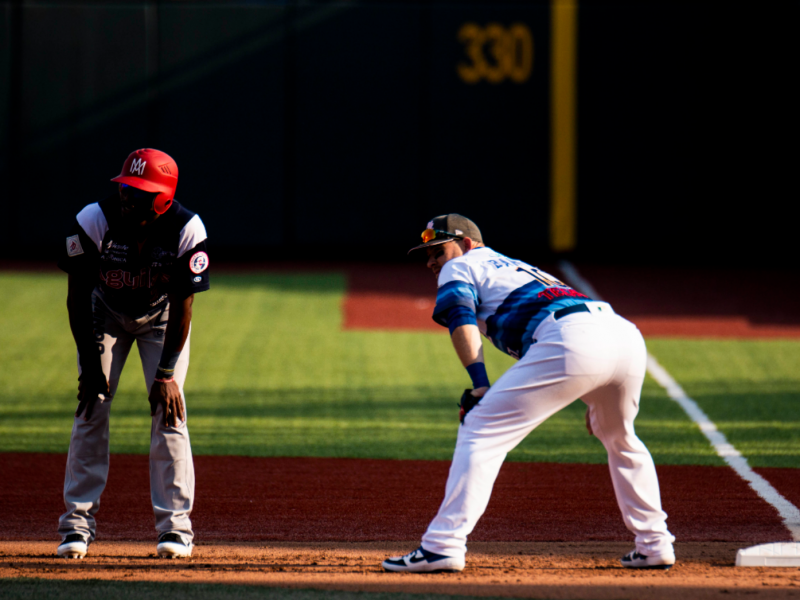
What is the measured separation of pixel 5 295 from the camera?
14.9m

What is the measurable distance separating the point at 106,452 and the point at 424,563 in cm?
185

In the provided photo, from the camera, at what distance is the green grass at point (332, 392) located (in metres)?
7.83

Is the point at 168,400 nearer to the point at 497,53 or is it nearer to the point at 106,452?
the point at 106,452

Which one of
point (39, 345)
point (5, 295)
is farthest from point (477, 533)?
point (5, 295)

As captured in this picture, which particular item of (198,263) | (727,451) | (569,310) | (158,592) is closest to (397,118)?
(727,451)

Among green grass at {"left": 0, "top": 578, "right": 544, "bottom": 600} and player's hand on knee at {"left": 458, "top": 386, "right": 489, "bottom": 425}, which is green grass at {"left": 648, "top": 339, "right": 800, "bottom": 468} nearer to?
player's hand on knee at {"left": 458, "top": 386, "right": 489, "bottom": 425}

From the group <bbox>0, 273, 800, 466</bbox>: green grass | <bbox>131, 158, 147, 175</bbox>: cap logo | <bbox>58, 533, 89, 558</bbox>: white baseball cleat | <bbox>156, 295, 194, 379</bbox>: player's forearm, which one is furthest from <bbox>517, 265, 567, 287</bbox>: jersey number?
<bbox>0, 273, 800, 466</bbox>: green grass

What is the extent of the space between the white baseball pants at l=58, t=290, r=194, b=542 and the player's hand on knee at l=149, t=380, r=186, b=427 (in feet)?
0.17

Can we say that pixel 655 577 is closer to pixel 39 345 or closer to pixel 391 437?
pixel 391 437

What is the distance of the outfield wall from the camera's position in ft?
62.4

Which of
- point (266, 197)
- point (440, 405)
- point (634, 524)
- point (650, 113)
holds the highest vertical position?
point (650, 113)

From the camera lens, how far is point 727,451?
760 centimetres

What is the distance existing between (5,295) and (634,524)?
1303cm

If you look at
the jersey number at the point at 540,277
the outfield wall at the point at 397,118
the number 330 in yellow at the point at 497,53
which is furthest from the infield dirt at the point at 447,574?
the number 330 in yellow at the point at 497,53
